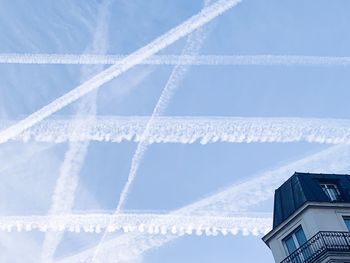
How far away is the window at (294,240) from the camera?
130 feet

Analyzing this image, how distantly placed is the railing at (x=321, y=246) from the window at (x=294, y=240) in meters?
1.10

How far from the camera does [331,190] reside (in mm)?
43625

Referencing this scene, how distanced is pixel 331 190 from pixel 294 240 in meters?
6.40

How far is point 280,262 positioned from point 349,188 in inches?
377

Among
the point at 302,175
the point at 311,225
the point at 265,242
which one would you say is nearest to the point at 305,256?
the point at 311,225

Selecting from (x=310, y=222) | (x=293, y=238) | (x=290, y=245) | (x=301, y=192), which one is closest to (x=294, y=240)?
(x=293, y=238)

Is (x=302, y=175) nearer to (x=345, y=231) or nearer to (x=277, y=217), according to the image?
(x=277, y=217)

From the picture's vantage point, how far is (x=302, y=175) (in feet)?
146

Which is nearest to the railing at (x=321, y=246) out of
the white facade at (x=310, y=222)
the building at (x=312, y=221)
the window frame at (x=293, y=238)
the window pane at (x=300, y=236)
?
the building at (x=312, y=221)

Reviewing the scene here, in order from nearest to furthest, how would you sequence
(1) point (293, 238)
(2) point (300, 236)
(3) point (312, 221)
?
(3) point (312, 221), (2) point (300, 236), (1) point (293, 238)

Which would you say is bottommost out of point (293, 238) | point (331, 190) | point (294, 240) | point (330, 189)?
point (294, 240)

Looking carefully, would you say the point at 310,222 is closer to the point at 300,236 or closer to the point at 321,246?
the point at 300,236

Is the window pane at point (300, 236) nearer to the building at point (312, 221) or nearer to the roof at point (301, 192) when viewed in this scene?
the building at point (312, 221)

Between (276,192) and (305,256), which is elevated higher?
(276,192)
